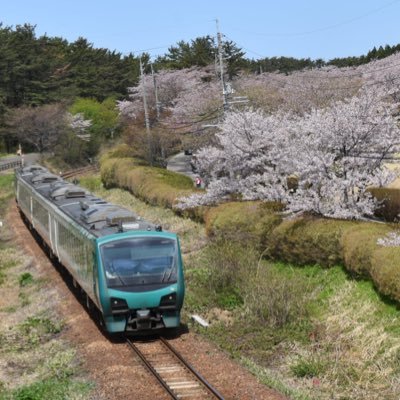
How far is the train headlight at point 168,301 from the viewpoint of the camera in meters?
15.4

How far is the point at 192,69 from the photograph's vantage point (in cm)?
6625

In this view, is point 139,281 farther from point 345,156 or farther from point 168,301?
point 345,156

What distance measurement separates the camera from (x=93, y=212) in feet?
61.7

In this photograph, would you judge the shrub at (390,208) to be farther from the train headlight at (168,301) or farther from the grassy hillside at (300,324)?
the train headlight at (168,301)

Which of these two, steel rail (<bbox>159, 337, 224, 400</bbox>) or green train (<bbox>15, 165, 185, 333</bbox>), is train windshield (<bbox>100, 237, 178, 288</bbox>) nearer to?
green train (<bbox>15, 165, 185, 333</bbox>)

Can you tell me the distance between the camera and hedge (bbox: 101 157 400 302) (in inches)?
626

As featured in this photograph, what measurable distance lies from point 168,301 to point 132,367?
1.97m

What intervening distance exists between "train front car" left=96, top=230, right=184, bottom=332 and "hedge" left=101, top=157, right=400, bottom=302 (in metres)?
4.56

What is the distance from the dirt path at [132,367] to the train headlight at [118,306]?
828mm

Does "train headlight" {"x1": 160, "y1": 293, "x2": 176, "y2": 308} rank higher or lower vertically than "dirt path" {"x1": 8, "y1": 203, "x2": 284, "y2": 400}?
higher

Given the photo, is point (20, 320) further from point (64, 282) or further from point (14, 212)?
point (14, 212)

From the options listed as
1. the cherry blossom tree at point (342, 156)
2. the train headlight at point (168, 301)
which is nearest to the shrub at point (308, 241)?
the cherry blossom tree at point (342, 156)

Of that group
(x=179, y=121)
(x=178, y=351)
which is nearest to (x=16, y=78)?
(x=179, y=121)

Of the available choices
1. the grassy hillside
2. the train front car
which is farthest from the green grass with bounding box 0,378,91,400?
the grassy hillside
